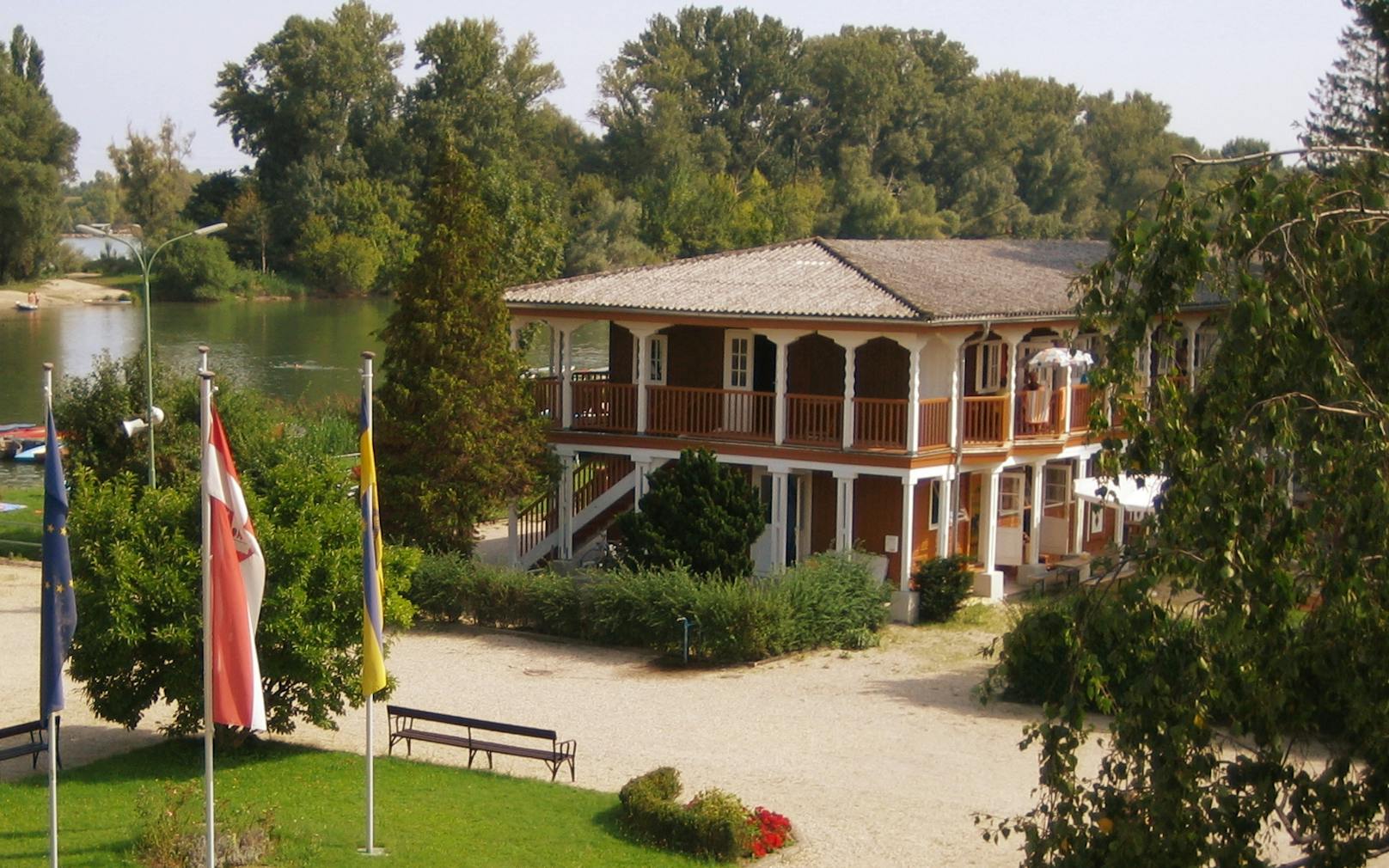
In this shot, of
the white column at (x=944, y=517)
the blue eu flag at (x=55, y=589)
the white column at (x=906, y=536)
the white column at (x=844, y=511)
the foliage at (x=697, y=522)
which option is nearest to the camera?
the blue eu flag at (x=55, y=589)

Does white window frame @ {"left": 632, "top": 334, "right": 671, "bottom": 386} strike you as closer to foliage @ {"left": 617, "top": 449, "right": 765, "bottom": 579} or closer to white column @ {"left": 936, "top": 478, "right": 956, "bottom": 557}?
foliage @ {"left": 617, "top": 449, "right": 765, "bottom": 579}

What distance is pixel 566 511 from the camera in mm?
29547

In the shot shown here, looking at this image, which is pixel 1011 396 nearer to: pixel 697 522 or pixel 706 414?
pixel 706 414

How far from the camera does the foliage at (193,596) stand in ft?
58.2

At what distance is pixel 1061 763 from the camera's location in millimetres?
9266

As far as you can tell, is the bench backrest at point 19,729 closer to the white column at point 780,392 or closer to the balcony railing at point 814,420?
the white column at point 780,392

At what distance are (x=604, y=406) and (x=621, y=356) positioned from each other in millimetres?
1793

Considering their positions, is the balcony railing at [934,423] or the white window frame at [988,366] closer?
the balcony railing at [934,423]

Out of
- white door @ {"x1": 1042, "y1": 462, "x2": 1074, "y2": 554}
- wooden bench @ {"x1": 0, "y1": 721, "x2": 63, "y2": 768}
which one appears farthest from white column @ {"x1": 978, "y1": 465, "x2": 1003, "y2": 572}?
wooden bench @ {"x1": 0, "y1": 721, "x2": 63, "y2": 768}

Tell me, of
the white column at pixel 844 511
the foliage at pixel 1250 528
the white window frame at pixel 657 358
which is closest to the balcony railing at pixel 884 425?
the white column at pixel 844 511

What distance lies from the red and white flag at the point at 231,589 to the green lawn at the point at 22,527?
16.6 metres

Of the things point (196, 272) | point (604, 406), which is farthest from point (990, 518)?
point (196, 272)

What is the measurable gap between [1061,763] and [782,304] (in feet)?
62.4

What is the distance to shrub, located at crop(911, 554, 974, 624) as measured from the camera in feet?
87.8
